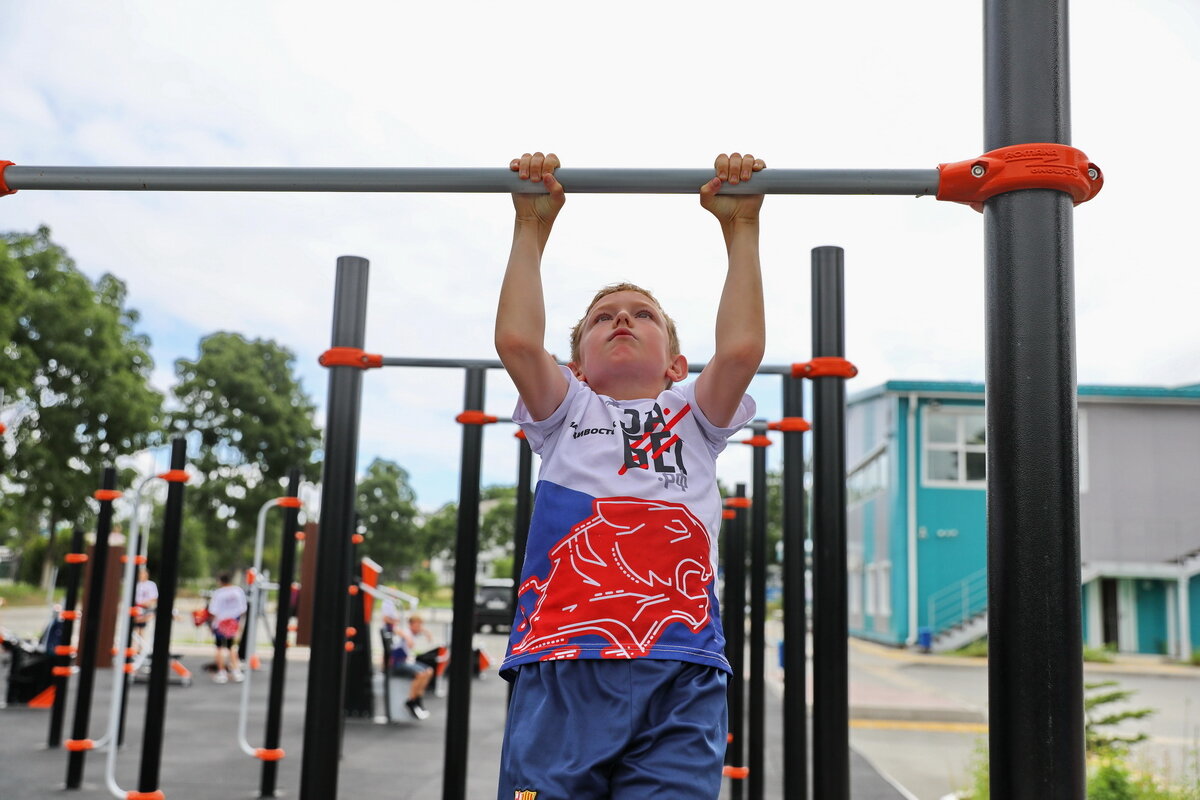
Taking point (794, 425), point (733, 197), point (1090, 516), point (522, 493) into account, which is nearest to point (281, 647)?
point (522, 493)

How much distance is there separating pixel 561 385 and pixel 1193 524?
21.1 metres

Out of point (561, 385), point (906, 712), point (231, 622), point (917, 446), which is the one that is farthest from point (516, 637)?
point (917, 446)

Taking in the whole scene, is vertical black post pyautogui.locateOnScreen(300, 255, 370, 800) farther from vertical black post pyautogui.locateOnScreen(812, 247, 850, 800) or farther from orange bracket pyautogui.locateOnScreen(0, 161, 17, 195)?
vertical black post pyautogui.locateOnScreen(812, 247, 850, 800)

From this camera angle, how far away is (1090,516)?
766 inches

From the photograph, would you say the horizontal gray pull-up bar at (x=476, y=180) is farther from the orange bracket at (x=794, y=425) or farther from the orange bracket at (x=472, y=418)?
the orange bracket at (x=472, y=418)

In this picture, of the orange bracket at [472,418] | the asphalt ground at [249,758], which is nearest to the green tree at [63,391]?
the asphalt ground at [249,758]

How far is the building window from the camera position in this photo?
69.9 ft

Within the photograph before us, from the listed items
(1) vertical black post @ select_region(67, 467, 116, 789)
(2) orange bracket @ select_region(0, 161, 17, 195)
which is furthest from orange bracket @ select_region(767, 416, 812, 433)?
(1) vertical black post @ select_region(67, 467, 116, 789)

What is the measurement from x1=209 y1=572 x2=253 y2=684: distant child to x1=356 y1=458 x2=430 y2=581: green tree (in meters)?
12.7

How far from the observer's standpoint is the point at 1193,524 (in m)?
19.4

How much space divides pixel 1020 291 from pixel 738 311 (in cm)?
51

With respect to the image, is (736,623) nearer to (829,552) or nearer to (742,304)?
(829,552)

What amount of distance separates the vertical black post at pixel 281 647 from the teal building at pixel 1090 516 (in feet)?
50.3

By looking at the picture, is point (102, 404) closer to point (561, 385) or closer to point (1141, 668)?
point (1141, 668)
